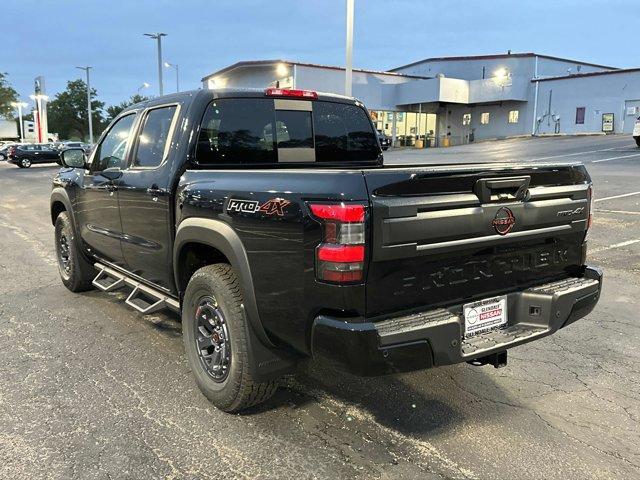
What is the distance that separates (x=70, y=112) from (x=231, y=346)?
100092 millimetres

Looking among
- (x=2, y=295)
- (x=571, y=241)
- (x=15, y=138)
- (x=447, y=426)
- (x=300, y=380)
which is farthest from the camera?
(x=15, y=138)

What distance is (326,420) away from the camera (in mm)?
3209

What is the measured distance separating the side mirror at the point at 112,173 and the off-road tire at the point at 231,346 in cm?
141

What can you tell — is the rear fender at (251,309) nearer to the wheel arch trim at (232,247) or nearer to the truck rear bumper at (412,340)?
the wheel arch trim at (232,247)

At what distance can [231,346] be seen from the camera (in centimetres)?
310

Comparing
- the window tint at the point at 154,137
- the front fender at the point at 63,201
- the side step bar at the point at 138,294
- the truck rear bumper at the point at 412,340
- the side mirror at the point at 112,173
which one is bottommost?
the side step bar at the point at 138,294

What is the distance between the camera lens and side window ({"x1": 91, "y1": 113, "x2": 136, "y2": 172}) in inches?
180

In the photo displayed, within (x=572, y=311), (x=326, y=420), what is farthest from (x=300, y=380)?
(x=572, y=311)

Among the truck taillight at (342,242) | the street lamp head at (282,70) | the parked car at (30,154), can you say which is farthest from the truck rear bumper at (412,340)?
the street lamp head at (282,70)

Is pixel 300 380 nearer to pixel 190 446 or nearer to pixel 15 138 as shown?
pixel 190 446

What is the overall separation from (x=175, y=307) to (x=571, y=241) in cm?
263

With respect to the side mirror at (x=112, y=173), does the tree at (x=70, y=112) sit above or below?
above

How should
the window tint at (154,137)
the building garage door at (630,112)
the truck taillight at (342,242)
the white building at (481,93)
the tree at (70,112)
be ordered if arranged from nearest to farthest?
the truck taillight at (342,242)
the window tint at (154,137)
the building garage door at (630,112)
the white building at (481,93)
the tree at (70,112)

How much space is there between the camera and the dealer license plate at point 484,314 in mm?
2858
